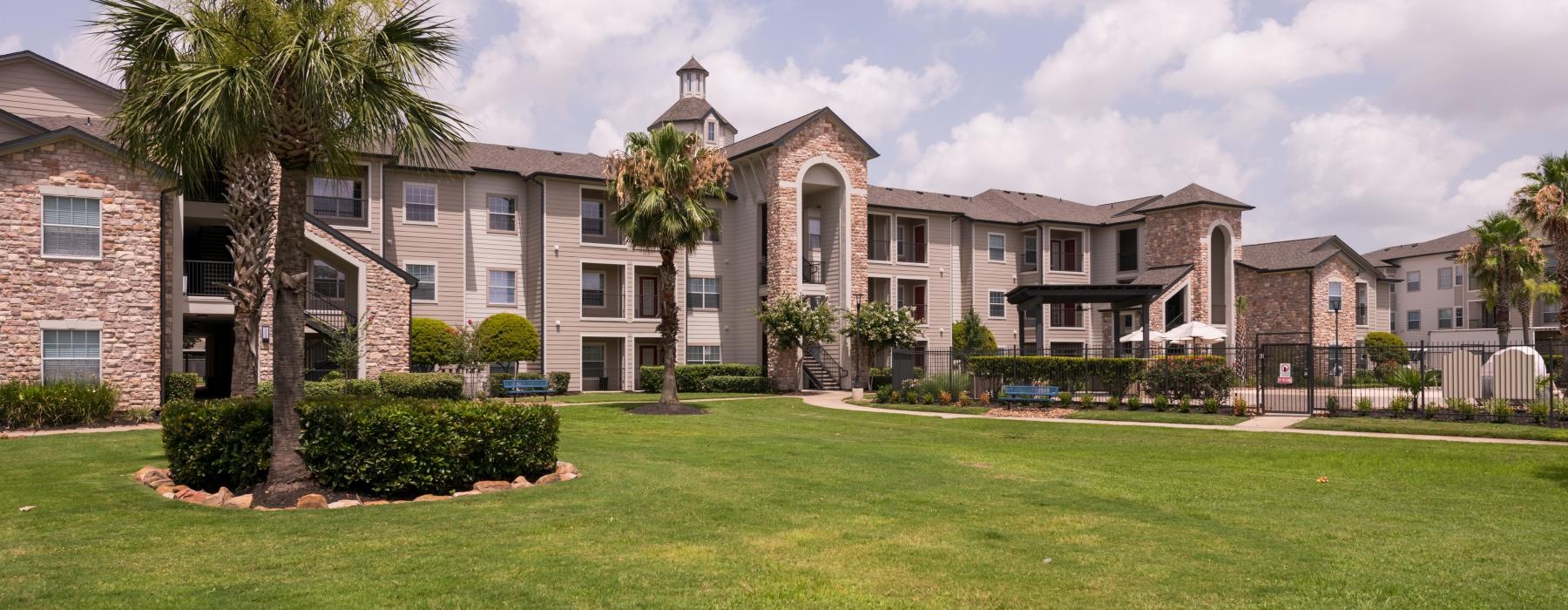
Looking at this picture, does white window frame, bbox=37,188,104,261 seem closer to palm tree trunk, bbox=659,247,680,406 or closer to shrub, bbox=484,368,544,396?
palm tree trunk, bbox=659,247,680,406

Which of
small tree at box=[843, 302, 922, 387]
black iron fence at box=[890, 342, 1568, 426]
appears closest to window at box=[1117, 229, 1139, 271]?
black iron fence at box=[890, 342, 1568, 426]

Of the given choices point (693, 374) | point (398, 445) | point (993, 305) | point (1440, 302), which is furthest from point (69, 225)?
point (1440, 302)

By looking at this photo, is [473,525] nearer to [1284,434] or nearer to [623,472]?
[623,472]

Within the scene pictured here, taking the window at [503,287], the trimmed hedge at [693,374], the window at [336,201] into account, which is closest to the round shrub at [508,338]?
the window at [503,287]

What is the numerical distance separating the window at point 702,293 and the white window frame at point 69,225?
21.4 metres

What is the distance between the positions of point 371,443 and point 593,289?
2838 cm

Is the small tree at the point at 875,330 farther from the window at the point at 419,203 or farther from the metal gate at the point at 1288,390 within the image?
the window at the point at 419,203

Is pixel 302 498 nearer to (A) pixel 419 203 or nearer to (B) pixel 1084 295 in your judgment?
(A) pixel 419 203

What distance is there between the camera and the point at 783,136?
38.1 meters

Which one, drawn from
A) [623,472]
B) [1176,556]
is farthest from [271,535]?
[1176,556]

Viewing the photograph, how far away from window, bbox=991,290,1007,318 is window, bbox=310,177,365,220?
2753cm

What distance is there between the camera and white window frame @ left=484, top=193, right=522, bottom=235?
37.3m

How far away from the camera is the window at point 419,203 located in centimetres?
3544

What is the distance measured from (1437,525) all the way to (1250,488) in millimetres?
2555
